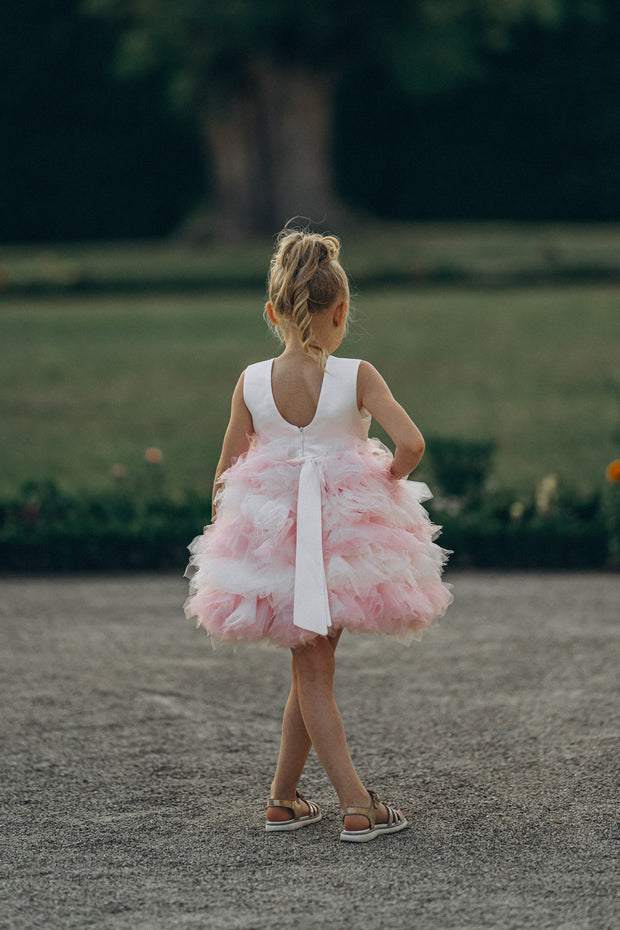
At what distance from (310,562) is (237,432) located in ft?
1.35

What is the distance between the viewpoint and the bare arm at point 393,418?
10.2 ft

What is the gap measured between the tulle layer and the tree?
19.6m

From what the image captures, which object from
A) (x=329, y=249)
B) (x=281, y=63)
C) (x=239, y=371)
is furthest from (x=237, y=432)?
(x=281, y=63)

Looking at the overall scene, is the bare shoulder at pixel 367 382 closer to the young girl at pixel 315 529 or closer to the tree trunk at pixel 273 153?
the young girl at pixel 315 529

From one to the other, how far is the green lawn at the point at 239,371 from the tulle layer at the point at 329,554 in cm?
338

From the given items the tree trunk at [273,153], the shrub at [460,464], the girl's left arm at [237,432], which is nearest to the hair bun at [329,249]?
the girl's left arm at [237,432]

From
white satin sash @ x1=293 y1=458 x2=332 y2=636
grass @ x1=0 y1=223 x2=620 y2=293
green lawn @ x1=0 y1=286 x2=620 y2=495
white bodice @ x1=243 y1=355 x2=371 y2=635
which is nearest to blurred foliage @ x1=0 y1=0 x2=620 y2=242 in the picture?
grass @ x1=0 y1=223 x2=620 y2=293

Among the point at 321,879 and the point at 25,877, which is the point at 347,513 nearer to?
the point at 321,879

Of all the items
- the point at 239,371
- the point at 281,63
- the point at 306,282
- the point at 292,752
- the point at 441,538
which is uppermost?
the point at 281,63

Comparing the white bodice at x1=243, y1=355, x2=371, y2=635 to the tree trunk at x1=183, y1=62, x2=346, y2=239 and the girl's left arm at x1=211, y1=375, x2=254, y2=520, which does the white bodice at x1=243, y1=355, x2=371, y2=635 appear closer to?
the girl's left arm at x1=211, y1=375, x2=254, y2=520

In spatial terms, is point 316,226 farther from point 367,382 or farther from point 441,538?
point 367,382

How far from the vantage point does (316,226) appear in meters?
20.1

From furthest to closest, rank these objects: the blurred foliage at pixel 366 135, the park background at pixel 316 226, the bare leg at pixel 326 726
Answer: the blurred foliage at pixel 366 135 < the park background at pixel 316 226 < the bare leg at pixel 326 726

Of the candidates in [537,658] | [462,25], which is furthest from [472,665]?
[462,25]
